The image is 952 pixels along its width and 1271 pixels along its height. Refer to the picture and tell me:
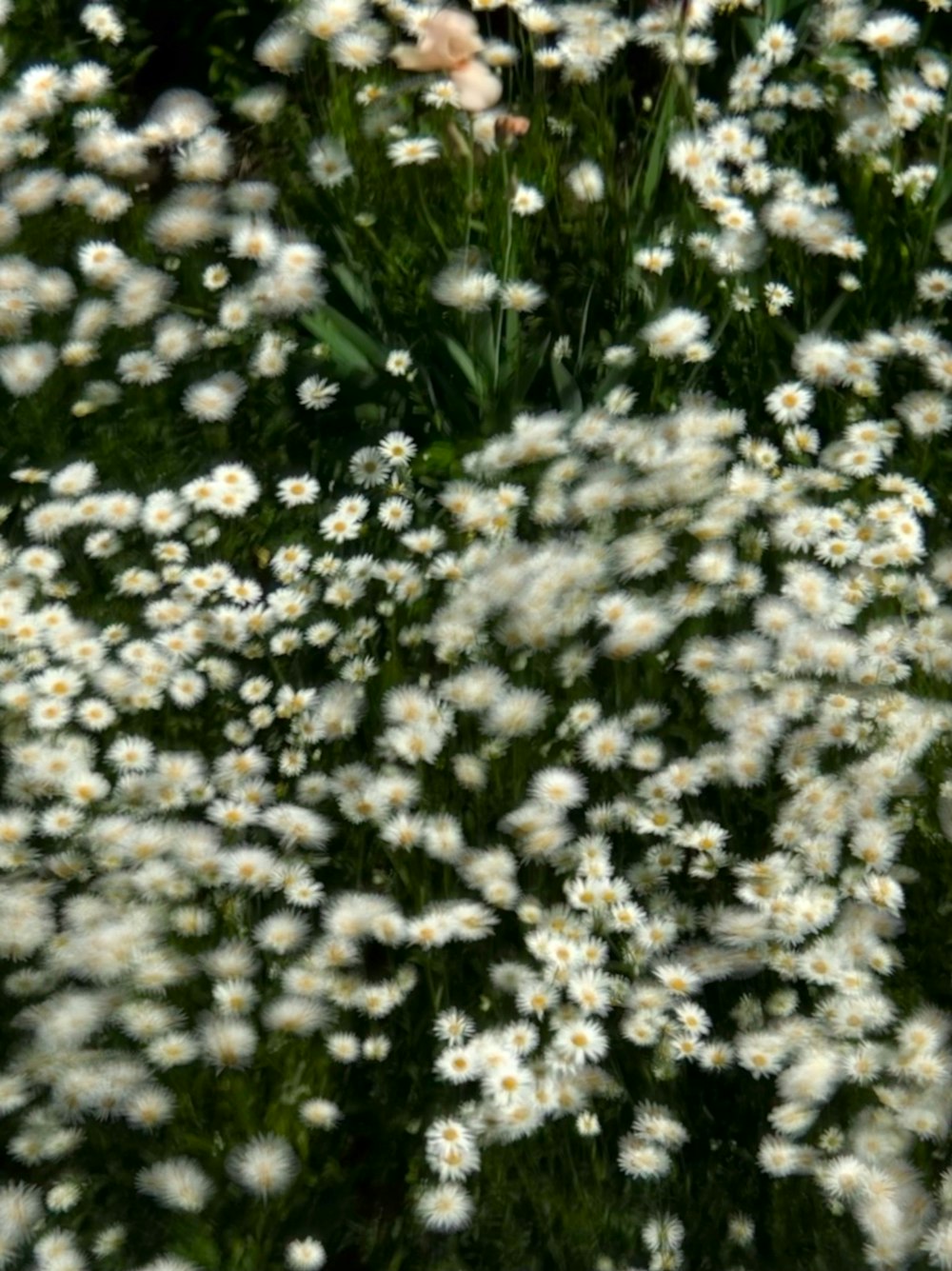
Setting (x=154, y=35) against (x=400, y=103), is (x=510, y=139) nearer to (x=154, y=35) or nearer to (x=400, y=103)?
(x=400, y=103)

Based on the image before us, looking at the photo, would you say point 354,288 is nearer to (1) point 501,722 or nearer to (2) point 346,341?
(2) point 346,341

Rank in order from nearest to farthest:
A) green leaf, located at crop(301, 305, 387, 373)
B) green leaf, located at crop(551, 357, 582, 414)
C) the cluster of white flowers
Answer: the cluster of white flowers
green leaf, located at crop(551, 357, 582, 414)
green leaf, located at crop(301, 305, 387, 373)

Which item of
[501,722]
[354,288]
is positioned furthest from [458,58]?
[501,722]

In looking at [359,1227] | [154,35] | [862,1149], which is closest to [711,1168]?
[862,1149]

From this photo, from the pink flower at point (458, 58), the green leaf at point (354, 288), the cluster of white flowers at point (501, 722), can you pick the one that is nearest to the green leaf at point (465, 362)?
the cluster of white flowers at point (501, 722)

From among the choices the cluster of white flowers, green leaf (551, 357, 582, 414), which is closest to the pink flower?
the cluster of white flowers

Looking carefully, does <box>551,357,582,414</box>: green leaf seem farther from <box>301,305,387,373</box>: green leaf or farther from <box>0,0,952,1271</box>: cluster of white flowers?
<box>301,305,387,373</box>: green leaf

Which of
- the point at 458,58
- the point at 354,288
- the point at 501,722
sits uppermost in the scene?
the point at 458,58

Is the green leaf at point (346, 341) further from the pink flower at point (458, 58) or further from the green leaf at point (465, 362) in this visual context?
the pink flower at point (458, 58)

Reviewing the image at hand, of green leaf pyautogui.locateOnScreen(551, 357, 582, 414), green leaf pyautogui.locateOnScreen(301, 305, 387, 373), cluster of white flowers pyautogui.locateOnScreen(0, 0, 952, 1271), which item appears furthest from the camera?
green leaf pyautogui.locateOnScreen(301, 305, 387, 373)

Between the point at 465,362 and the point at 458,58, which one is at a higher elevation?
the point at 458,58

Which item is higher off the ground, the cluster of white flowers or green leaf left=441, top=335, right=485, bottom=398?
green leaf left=441, top=335, right=485, bottom=398
